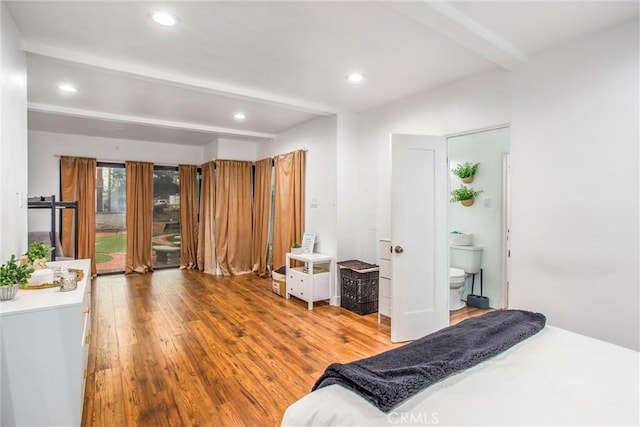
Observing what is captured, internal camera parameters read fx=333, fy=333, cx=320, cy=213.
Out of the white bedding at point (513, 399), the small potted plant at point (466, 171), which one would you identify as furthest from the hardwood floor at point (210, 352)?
the small potted plant at point (466, 171)

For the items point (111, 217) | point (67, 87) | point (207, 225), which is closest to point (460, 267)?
point (207, 225)

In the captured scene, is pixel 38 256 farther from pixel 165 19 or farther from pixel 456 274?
pixel 456 274

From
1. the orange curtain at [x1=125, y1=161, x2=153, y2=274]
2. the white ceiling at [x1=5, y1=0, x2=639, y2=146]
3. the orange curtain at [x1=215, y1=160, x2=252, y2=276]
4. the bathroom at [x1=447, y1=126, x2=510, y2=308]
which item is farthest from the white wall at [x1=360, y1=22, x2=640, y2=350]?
the orange curtain at [x1=125, y1=161, x2=153, y2=274]

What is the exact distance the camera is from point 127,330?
137 inches

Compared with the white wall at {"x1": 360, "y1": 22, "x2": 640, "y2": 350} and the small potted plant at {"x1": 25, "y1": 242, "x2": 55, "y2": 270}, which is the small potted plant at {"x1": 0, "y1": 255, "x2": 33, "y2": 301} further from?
the white wall at {"x1": 360, "y1": 22, "x2": 640, "y2": 350}

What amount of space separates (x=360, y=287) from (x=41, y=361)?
2.99 m

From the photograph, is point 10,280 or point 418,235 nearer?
point 10,280

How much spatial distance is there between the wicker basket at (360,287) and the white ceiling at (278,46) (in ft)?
6.62

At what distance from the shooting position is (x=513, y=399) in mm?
1188

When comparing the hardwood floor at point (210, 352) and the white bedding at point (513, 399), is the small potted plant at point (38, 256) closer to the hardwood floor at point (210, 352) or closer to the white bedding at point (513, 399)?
the hardwood floor at point (210, 352)

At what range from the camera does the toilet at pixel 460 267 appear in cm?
408

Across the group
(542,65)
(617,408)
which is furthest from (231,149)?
(617,408)

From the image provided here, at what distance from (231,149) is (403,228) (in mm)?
4224

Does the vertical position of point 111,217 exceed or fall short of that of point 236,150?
it falls short
